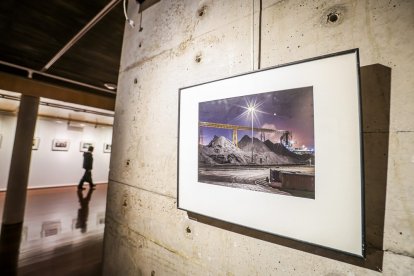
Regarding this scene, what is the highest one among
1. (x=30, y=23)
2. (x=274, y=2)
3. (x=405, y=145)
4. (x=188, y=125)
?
(x=30, y=23)

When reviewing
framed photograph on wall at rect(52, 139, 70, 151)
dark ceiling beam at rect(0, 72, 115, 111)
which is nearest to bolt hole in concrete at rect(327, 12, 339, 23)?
dark ceiling beam at rect(0, 72, 115, 111)

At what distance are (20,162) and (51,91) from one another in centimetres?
198

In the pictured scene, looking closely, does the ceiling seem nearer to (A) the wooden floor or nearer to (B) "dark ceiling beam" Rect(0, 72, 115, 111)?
(B) "dark ceiling beam" Rect(0, 72, 115, 111)

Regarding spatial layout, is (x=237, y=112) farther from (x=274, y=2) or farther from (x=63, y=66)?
(x=63, y=66)

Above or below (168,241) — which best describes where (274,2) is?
above

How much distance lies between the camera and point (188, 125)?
1426 mm

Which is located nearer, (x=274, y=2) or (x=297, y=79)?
(x=297, y=79)

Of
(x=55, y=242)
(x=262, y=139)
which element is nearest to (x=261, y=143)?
(x=262, y=139)

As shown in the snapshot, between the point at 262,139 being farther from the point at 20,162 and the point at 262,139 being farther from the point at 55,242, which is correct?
the point at 20,162

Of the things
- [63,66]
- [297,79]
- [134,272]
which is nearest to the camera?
[297,79]

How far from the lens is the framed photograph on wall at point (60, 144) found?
32.8ft

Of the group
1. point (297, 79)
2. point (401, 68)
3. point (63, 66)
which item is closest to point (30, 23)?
point (63, 66)

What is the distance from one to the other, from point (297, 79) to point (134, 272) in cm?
195

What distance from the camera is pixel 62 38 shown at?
346cm
